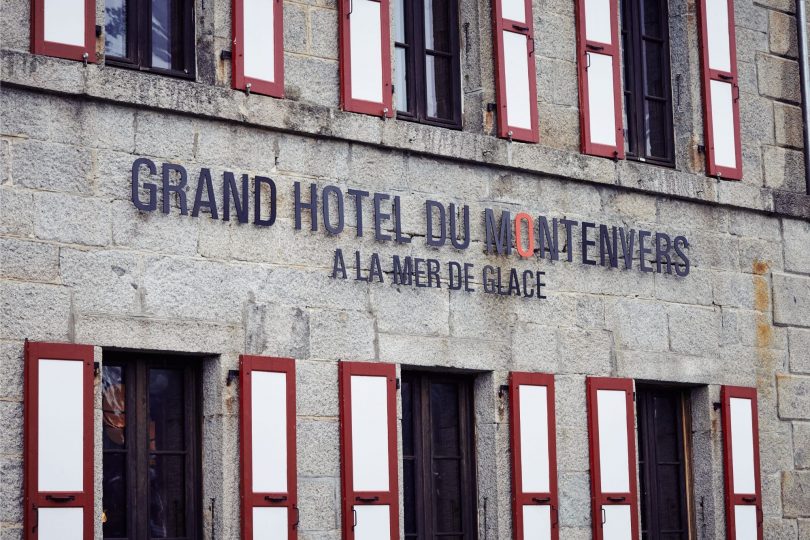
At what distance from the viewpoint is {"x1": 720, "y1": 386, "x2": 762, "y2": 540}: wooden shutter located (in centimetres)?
1184

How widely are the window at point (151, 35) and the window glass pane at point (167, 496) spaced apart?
2.24 m

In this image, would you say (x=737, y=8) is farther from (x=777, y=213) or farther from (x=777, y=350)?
(x=777, y=350)

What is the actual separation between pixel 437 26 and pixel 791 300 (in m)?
3.38

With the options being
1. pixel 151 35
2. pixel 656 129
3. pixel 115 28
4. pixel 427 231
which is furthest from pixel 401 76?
pixel 656 129

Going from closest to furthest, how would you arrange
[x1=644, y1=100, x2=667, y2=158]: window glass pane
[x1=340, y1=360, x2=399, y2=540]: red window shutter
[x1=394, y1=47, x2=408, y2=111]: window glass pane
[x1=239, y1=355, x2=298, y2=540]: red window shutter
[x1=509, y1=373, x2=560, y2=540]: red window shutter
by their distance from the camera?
[x1=239, y1=355, x2=298, y2=540]: red window shutter, [x1=340, y1=360, x2=399, y2=540]: red window shutter, [x1=509, y1=373, x2=560, y2=540]: red window shutter, [x1=394, y1=47, x2=408, y2=111]: window glass pane, [x1=644, y1=100, x2=667, y2=158]: window glass pane

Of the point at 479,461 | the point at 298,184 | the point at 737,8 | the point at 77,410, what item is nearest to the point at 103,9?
the point at 298,184

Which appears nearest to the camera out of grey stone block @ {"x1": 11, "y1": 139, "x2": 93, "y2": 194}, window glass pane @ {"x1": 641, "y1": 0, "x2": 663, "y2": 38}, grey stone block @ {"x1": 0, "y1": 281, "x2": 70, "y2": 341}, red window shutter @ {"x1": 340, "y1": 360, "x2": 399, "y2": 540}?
grey stone block @ {"x1": 0, "y1": 281, "x2": 70, "y2": 341}

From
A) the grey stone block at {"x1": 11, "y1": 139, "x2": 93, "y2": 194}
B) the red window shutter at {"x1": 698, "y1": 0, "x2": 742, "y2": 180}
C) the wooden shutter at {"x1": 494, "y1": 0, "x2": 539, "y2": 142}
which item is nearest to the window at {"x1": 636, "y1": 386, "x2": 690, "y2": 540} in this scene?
the red window shutter at {"x1": 698, "y1": 0, "x2": 742, "y2": 180}

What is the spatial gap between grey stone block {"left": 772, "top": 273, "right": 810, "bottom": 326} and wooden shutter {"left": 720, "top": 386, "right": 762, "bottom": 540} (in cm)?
74

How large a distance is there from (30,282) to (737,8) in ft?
20.1

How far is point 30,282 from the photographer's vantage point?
903cm

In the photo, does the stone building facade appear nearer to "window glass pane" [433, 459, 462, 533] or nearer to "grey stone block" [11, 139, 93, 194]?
"grey stone block" [11, 139, 93, 194]

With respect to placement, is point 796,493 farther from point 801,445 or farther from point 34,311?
point 34,311

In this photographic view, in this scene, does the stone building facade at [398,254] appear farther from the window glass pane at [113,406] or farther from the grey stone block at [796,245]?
the window glass pane at [113,406]
